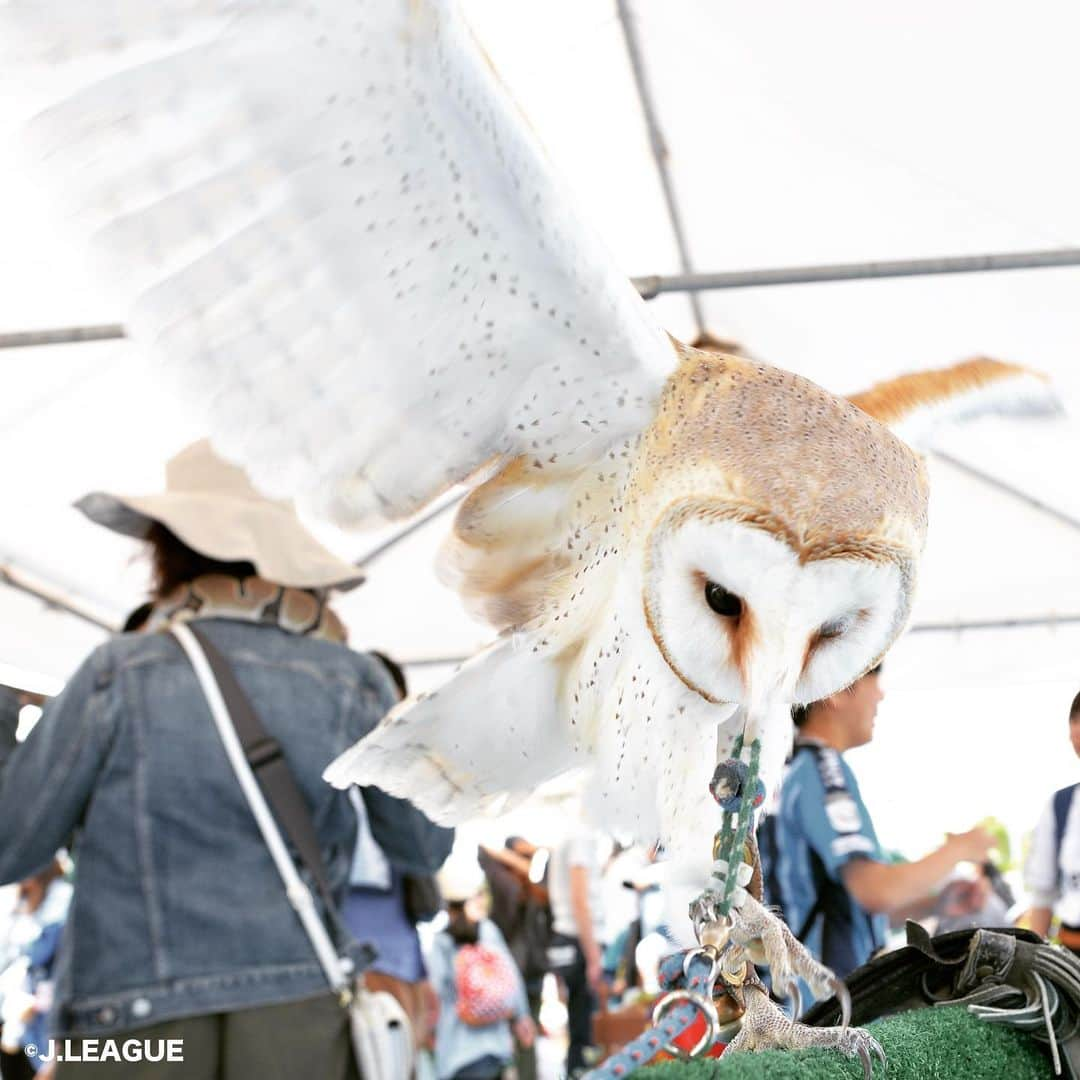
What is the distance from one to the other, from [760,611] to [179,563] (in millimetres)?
842

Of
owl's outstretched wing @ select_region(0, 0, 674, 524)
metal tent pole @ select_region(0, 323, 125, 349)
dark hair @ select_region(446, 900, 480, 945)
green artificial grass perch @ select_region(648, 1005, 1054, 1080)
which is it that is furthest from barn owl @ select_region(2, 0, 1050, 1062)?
dark hair @ select_region(446, 900, 480, 945)

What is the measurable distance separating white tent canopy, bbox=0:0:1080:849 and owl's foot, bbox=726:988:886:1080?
1822 millimetres

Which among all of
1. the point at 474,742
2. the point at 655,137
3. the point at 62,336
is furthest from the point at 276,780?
the point at 655,137

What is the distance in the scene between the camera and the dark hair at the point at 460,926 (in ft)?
14.6

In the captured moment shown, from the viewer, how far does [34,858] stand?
4.31 feet

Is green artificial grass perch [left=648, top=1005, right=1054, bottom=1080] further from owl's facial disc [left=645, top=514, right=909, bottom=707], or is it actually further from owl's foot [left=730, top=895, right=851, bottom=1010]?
owl's facial disc [left=645, top=514, right=909, bottom=707]

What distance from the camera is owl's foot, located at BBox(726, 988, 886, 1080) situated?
756 mm

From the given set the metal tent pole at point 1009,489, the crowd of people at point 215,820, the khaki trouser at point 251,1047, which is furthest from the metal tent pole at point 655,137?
the khaki trouser at point 251,1047

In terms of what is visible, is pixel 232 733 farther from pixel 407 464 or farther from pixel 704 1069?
pixel 704 1069

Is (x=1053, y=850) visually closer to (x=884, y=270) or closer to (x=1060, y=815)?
(x=1060, y=815)

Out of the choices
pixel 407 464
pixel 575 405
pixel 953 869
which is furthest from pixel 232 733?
pixel 953 869

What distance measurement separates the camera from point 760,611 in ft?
3.00

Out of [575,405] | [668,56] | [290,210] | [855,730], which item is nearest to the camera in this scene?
[290,210]

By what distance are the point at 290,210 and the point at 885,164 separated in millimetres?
3385
